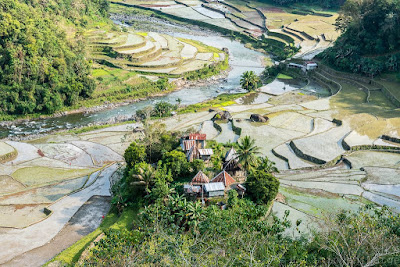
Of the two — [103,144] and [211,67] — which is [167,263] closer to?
[103,144]

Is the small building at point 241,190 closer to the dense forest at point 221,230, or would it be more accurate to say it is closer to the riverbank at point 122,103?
the dense forest at point 221,230

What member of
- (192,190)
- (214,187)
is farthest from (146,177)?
(214,187)

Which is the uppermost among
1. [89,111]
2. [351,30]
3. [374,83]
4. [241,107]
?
[351,30]

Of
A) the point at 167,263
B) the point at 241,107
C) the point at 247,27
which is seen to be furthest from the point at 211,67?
the point at 167,263

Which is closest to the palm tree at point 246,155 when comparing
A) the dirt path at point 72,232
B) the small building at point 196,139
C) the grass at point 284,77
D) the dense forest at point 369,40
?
the small building at point 196,139

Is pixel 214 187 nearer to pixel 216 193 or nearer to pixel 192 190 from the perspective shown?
pixel 216 193

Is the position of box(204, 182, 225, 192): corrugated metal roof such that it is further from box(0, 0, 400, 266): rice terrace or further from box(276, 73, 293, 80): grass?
box(276, 73, 293, 80): grass

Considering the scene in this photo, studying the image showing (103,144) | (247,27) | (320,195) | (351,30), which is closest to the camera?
(320,195)
